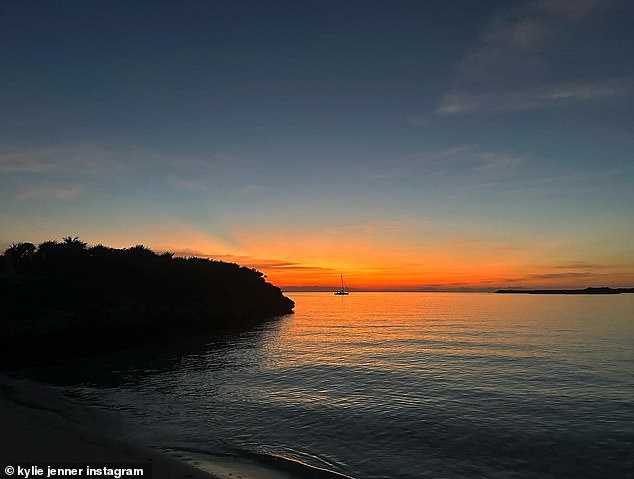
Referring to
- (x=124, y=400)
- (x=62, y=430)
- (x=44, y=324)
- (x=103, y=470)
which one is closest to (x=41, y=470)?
(x=103, y=470)

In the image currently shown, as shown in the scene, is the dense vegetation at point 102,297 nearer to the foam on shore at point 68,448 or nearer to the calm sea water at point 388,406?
the calm sea water at point 388,406

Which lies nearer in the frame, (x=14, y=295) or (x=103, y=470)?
(x=103, y=470)

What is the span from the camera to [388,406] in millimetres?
23328

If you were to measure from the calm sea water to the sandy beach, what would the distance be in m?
2.63

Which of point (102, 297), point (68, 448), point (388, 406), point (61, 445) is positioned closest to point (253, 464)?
point (68, 448)

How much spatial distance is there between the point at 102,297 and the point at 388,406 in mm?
46585

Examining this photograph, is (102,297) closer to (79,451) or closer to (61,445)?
(61,445)

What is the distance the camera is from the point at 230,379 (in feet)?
103

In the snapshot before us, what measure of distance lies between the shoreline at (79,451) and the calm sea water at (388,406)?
147cm

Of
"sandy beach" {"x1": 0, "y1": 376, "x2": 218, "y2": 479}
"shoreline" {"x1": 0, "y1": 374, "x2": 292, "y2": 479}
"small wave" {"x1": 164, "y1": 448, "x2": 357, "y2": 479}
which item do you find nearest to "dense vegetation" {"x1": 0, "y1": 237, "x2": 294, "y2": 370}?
"sandy beach" {"x1": 0, "y1": 376, "x2": 218, "y2": 479}

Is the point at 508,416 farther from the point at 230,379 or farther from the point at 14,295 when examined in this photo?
the point at 14,295

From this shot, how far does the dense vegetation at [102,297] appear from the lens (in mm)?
45094

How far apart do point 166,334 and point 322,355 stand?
27.5m

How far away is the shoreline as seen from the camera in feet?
38.1
